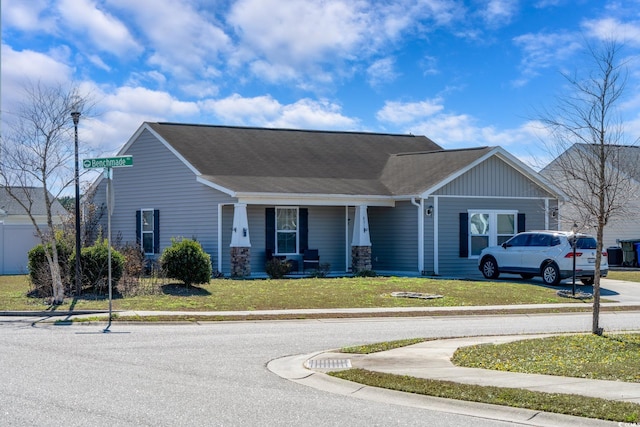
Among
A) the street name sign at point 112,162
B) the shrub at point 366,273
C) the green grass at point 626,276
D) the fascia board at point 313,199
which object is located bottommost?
the green grass at point 626,276

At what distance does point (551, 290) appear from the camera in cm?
2355

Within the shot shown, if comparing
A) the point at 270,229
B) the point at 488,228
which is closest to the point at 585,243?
the point at 488,228

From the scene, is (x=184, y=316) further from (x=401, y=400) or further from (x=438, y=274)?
(x=438, y=274)

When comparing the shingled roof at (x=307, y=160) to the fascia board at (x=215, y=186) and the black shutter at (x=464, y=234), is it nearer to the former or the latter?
the fascia board at (x=215, y=186)

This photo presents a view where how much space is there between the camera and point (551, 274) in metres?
25.3

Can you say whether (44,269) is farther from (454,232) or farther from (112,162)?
(454,232)

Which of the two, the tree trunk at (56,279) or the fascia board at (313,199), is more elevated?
the fascia board at (313,199)

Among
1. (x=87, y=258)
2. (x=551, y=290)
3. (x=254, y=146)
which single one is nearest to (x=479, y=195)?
(x=551, y=290)

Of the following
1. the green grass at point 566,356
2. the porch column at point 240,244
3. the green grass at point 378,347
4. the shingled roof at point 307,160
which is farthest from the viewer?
the shingled roof at point 307,160

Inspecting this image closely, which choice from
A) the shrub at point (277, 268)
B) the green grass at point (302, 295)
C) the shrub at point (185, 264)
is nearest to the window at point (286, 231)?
the shrub at point (277, 268)

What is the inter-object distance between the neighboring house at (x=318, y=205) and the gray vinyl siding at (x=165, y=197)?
0.04 meters

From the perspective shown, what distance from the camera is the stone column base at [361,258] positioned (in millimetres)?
28828

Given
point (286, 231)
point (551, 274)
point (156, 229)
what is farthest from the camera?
point (156, 229)

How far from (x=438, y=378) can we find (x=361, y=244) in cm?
1898
